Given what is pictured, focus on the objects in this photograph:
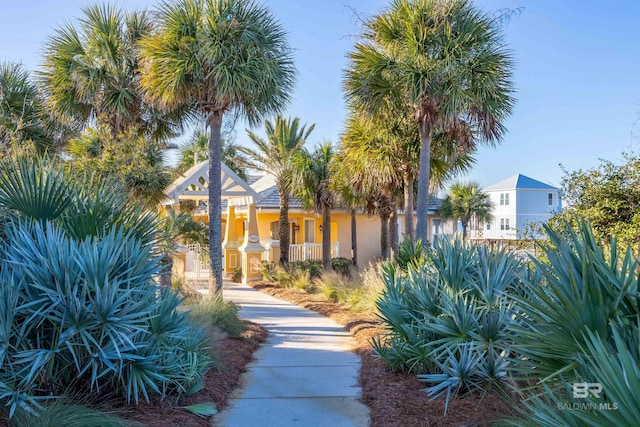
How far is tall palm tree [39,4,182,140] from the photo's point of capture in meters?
13.7

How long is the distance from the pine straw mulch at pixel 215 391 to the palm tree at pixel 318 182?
10.8 meters

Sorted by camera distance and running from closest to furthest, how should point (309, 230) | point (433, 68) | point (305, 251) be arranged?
point (433, 68) < point (305, 251) < point (309, 230)

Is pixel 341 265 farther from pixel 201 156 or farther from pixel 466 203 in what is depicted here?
pixel 466 203

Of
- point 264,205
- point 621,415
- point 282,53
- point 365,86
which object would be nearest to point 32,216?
point 621,415

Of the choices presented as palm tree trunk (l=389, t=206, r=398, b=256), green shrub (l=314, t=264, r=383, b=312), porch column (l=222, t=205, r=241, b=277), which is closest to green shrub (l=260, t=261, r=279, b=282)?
porch column (l=222, t=205, r=241, b=277)

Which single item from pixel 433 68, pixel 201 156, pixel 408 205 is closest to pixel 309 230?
pixel 201 156

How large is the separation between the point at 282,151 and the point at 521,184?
3523 cm

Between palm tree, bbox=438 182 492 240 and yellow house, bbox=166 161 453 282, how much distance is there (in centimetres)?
755

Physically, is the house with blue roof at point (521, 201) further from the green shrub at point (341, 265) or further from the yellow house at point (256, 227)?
the green shrub at point (341, 265)

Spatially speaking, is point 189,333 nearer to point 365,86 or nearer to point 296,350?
point 296,350

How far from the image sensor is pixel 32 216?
5.87 meters

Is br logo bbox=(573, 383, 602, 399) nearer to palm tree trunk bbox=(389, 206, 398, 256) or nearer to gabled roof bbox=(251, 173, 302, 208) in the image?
palm tree trunk bbox=(389, 206, 398, 256)

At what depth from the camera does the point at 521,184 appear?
50.2m

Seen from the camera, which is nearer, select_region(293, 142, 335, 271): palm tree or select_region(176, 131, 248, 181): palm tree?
select_region(293, 142, 335, 271): palm tree
